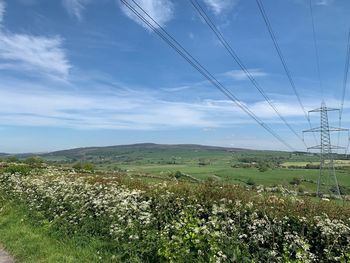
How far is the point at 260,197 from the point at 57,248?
4.95m

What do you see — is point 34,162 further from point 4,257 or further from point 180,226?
point 180,226

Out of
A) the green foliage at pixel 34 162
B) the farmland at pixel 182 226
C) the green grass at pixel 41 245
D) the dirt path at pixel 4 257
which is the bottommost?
the dirt path at pixel 4 257

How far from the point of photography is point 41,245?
9.66 meters

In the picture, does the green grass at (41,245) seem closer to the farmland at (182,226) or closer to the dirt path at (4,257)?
the farmland at (182,226)

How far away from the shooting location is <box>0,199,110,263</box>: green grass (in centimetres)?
866

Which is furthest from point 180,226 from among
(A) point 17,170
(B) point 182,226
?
(A) point 17,170

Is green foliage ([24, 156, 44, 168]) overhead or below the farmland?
overhead

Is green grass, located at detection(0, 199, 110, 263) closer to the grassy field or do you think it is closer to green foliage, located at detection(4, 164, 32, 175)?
the grassy field

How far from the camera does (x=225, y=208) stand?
8234mm

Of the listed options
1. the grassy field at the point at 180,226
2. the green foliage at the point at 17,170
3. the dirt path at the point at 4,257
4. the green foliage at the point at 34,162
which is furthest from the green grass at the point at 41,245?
the green foliage at the point at 34,162

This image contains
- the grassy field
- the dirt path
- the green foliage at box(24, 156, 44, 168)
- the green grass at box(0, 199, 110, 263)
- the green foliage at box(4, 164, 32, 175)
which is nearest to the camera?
the grassy field

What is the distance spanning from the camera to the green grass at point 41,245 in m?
8.66

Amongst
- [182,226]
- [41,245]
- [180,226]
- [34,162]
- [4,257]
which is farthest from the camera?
[34,162]

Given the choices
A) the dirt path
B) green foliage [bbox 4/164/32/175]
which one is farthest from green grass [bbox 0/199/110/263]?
green foliage [bbox 4/164/32/175]
